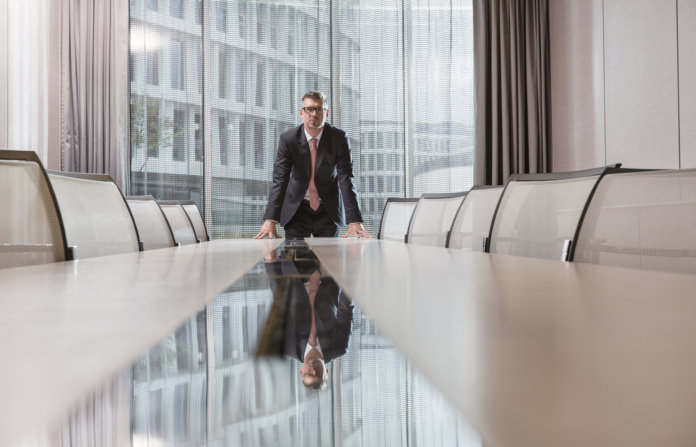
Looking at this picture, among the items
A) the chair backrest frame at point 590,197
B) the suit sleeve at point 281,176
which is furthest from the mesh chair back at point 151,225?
the chair backrest frame at point 590,197

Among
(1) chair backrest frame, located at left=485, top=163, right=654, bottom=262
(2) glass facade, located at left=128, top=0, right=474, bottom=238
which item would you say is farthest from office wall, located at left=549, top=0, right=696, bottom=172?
(1) chair backrest frame, located at left=485, top=163, right=654, bottom=262

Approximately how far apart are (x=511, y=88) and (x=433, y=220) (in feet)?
6.55

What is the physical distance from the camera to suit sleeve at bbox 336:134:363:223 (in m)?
2.31

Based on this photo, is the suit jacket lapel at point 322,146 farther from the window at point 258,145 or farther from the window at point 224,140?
the window at point 224,140

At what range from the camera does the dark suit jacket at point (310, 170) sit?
2.41 meters

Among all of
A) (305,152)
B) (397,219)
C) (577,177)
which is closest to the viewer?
(577,177)

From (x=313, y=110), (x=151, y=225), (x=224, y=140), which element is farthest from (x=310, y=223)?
(x=224, y=140)

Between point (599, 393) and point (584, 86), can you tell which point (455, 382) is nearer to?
point (599, 393)

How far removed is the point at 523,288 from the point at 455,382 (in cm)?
16

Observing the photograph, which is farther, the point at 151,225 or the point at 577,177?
the point at 151,225

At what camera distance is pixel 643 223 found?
999 mm

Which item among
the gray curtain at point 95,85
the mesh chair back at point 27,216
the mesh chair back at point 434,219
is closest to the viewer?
the mesh chair back at point 27,216

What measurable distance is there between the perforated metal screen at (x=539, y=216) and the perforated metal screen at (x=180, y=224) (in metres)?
1.69

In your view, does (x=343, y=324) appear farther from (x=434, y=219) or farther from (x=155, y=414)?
(x=434, y=219)
